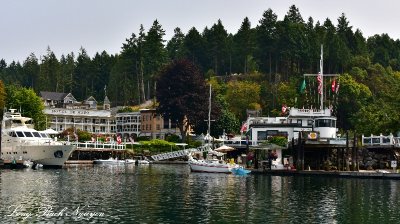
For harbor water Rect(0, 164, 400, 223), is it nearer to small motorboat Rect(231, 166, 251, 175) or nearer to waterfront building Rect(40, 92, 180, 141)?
small motorboat Rect(231, 166, 251, 175)

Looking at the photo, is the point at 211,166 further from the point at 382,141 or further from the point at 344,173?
the point at 382,141

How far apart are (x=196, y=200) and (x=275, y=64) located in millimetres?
116571

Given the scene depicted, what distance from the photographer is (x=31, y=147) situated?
95000 mm

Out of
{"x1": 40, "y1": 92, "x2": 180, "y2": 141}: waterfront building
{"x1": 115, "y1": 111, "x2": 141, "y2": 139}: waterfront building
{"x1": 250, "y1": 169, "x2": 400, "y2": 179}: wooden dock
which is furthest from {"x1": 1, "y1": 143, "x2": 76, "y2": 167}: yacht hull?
{"x1": 115, "y1": 111, "x2": 141, "y2": 139}: waterfront building

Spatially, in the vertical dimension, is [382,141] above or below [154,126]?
below

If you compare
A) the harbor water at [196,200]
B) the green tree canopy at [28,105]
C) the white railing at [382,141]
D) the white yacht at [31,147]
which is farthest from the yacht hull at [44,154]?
the white railing at [382,141]

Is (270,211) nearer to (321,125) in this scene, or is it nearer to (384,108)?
(321,125)

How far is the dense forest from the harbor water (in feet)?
151

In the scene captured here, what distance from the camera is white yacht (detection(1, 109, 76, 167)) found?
9494 cm

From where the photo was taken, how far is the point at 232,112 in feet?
484

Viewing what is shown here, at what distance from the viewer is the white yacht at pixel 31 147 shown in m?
94.9

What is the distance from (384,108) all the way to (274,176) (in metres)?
28.5

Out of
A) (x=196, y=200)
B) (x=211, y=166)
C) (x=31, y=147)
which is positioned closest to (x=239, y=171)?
(x=211, y=166)

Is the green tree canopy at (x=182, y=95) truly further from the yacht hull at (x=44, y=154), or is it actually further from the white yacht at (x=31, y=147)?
the yacht hull at (x=44, y=154)
